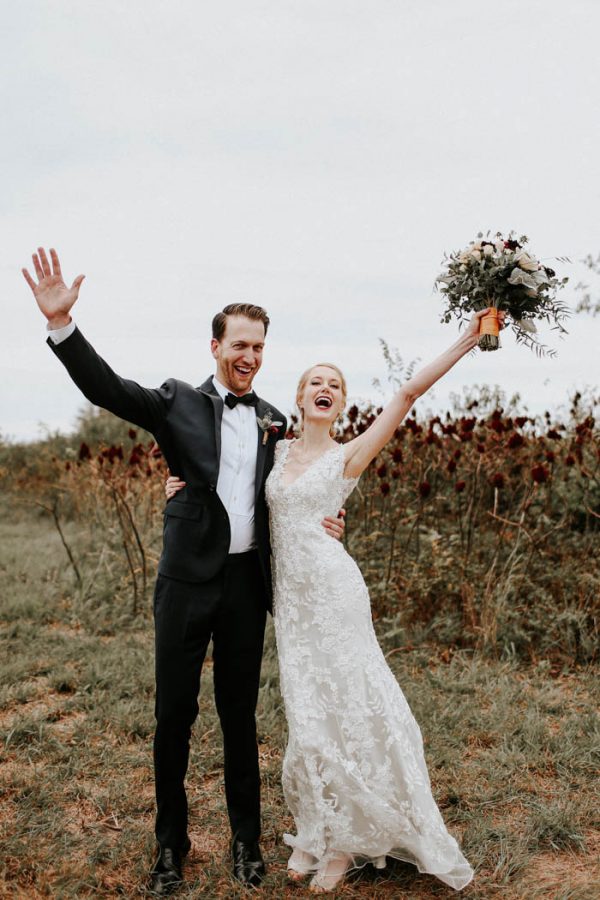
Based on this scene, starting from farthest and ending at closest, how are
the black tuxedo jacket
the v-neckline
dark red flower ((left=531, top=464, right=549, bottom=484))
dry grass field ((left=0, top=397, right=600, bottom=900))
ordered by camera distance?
1. dark red flower ((left=531, top=464, right=549, bottom=484))
2. dry grass field ((left=0, top=397, right=600, bottom=900))
3. the v-neckline
4. the black tuxedo jacket

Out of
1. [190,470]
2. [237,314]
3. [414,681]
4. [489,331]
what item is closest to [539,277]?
[489,331]

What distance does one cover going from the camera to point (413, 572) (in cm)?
633

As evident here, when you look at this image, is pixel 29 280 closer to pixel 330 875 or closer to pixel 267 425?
pixel 267 425

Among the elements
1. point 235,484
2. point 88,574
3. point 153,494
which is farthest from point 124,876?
point 153,494

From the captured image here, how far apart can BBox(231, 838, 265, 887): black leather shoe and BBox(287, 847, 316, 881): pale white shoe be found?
0.12 metres

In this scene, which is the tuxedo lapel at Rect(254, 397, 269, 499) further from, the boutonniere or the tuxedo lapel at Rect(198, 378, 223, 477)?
the tuxedo lapel at Rect(198, 378, 223, 477)

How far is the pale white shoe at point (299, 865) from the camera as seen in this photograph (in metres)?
3.25

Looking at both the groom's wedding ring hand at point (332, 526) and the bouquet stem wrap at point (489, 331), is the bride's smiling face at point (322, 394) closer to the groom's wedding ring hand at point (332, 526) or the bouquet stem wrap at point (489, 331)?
the groom's wedding ring hand at point (332, 526)

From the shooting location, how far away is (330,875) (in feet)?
10.6

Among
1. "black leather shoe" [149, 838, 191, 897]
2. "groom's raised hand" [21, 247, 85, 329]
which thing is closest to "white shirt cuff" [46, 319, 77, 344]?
"groom's raised hand" [21, 247, 85, 329]

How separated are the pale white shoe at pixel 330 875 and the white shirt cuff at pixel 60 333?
87.5 inches

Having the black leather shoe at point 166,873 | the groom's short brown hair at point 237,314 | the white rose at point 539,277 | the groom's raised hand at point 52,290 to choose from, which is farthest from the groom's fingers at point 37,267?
the black leather shoe at point 166,873

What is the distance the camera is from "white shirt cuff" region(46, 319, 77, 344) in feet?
9.05

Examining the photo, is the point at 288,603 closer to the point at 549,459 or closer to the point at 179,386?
the point at 179,386
